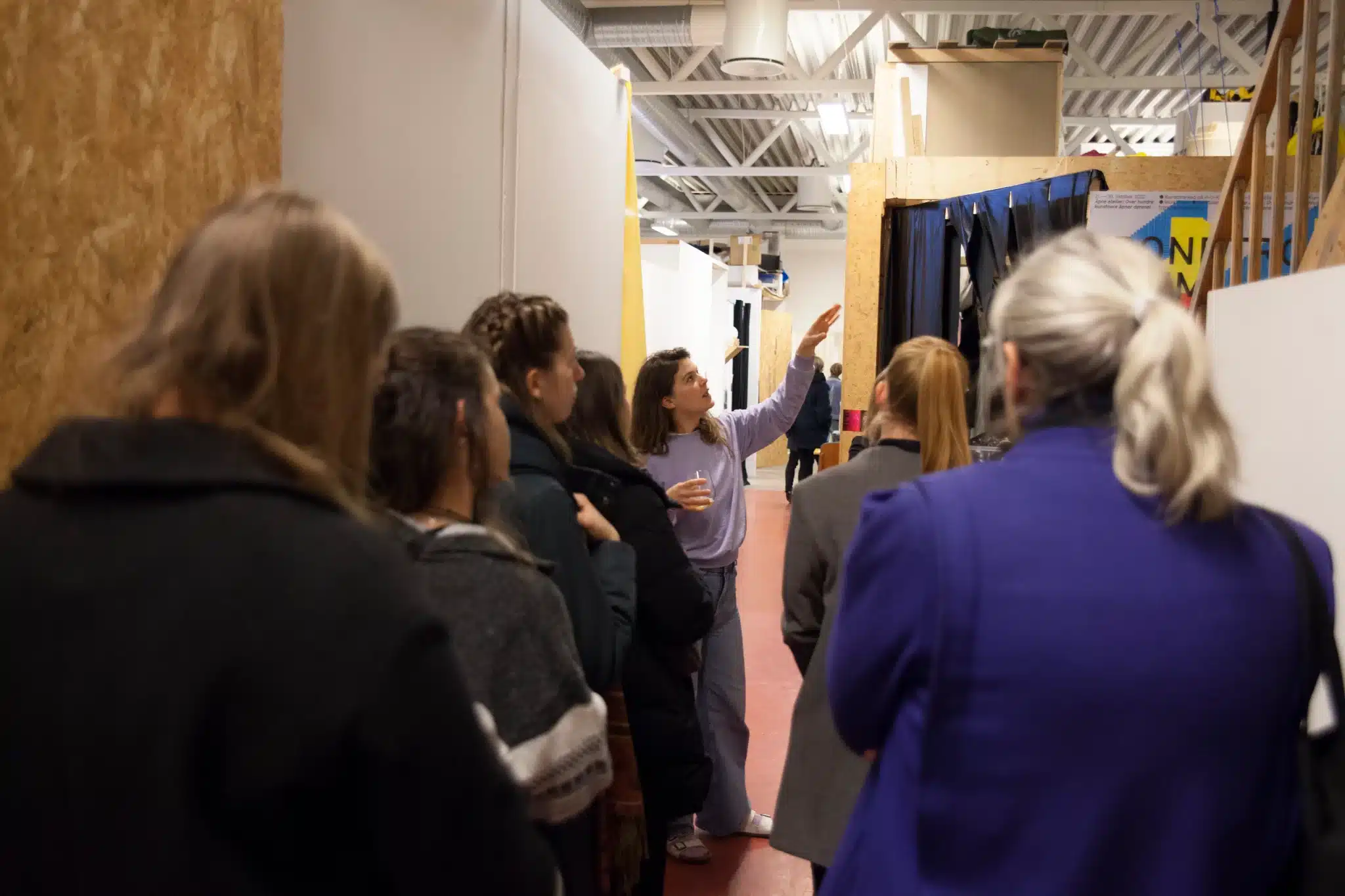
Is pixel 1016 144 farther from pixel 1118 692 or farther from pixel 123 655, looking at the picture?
pixel 123 655

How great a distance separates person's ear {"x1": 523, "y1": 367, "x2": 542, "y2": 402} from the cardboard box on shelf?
1250cm

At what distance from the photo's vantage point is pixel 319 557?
0.76 meters

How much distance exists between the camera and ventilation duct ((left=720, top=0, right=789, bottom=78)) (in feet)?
20.2

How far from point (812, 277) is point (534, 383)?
17.6m

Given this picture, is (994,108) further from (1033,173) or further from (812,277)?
(812,277)

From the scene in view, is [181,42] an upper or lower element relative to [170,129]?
upper

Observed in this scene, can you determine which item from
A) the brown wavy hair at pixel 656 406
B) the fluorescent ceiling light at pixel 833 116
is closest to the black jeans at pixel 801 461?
the fluorescent ceiling light at pixel 833 116

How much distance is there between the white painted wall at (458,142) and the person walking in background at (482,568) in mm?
1219

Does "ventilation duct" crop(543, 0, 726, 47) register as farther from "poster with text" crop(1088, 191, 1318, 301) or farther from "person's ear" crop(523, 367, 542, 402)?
"person's ear" crop(523, 367, 542, 402)

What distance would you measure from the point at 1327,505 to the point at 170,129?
2.27 meters

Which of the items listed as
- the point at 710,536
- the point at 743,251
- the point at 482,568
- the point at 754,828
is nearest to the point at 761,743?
the point at 754,828

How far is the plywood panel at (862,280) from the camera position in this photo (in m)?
6.16

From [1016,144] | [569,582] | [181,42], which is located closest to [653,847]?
[569,582]

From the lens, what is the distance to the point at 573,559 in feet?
5.55
